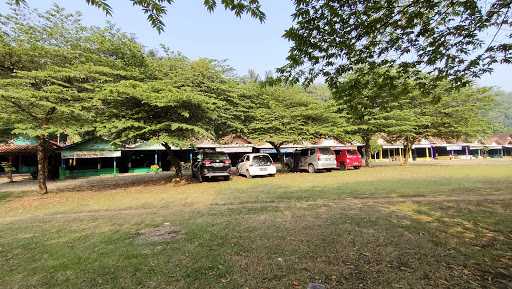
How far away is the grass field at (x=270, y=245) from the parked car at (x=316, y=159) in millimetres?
10957

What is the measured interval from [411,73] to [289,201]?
490 centimetres

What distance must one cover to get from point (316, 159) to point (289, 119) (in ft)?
10.7

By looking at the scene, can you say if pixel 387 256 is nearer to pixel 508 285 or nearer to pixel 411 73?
pixel 508 285

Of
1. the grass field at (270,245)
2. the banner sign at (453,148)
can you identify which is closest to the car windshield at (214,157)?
the grass field at (270,245)

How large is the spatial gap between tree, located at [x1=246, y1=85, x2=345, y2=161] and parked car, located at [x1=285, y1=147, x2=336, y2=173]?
1068 millimetres

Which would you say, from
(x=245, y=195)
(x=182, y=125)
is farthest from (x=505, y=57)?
(x=182, y=125)

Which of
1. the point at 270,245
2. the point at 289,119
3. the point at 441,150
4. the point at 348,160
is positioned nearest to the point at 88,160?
the point at 289,119

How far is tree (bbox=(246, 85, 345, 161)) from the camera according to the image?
2002 centimetres

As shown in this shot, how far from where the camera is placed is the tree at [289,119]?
20.0 metres

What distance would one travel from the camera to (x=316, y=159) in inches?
800

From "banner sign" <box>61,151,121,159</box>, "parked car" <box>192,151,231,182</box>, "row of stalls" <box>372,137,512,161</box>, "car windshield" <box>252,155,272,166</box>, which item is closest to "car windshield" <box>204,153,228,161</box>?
"parked car" <box>192,151,231,182</box>

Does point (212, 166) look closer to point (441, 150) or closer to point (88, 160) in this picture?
point (88, 160)

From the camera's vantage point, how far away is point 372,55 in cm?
620

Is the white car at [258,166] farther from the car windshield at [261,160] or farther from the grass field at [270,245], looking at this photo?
the grass field at [270,245]
